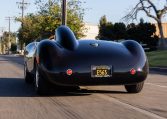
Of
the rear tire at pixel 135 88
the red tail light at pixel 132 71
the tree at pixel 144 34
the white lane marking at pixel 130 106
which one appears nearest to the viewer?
the white lane marking at pixel 130 106

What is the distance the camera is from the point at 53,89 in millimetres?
11391

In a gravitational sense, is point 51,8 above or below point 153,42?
A: above

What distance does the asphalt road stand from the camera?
25.7ft

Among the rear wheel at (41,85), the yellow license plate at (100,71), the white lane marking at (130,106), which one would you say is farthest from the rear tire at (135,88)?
the rear wheel at (41,85)

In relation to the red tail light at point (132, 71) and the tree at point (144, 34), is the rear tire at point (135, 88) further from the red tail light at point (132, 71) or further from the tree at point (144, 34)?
the tree at point (144, 34)

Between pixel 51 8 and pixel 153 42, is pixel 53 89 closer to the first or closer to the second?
pixel 51 8

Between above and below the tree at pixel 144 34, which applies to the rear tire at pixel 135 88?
above

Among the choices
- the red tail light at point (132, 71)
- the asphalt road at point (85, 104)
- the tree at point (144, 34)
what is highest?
the red tail light at point (132, 71)

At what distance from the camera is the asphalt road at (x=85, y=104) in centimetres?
784

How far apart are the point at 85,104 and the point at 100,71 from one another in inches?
41.5

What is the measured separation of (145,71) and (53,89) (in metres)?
2.22

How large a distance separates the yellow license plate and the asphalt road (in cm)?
45

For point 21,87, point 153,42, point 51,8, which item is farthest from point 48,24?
point 21,87

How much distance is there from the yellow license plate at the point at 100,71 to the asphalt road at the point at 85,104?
17.9 inches
